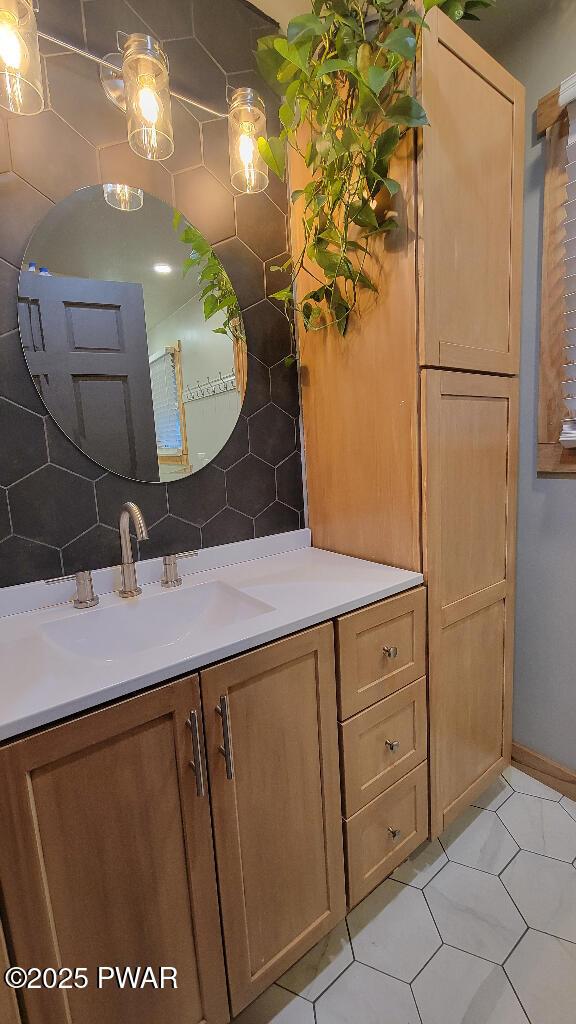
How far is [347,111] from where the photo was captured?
1.15 metres

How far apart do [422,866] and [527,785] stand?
0.56 m

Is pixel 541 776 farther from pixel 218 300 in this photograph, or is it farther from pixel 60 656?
pixel 218 300

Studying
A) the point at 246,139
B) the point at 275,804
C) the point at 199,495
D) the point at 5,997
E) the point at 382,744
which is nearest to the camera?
the point at 5,997

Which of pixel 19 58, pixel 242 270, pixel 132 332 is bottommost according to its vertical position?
pixel 132 332

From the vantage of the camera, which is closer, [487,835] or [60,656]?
[60,656]

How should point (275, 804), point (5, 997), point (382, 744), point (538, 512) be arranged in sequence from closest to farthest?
point (5, 997) → point (275, 804) → point (382, 744) → point (538, 512)

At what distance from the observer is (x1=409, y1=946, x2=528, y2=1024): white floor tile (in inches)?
39.0

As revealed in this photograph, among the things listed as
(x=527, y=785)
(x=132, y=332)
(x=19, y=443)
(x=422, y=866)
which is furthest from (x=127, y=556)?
(x=527, y=785)

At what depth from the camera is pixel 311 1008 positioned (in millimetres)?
1028

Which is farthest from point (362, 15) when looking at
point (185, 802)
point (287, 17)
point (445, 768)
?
point (445, 768)

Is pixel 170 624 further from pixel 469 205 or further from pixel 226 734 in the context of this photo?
pixel 469 205

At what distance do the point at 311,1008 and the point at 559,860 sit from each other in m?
0.82

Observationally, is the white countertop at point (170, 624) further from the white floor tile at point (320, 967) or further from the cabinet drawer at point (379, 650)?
the white floor tile at point (320, 967)

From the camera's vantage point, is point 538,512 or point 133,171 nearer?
point 133,171
